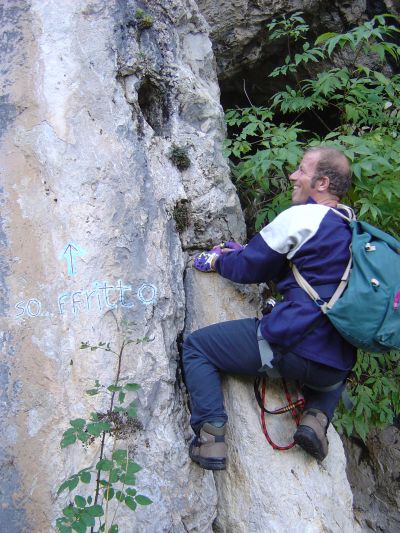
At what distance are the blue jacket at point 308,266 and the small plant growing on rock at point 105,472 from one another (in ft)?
2.32

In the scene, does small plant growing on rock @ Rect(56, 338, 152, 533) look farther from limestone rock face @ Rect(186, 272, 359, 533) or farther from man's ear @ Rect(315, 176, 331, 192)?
man's ear @ Rect(315, 176, 331, 192)

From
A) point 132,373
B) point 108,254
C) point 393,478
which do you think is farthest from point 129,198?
point 393,478

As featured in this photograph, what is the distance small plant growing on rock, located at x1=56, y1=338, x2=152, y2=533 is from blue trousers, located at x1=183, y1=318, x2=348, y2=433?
0.32 meters

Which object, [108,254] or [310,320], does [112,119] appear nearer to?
[108,254]

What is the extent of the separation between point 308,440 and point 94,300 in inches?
52.1

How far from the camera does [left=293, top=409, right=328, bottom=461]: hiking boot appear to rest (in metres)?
2.64

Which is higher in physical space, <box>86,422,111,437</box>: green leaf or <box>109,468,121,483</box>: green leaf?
<box>86,422,111,437</box>: green leaf

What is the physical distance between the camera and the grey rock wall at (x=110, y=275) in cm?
263

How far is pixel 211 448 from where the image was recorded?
2588 mm

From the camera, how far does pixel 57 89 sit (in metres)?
3.13

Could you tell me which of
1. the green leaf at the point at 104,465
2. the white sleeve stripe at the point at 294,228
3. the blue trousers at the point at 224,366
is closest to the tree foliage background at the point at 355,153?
the white sleeve stripe at the point at 294,228

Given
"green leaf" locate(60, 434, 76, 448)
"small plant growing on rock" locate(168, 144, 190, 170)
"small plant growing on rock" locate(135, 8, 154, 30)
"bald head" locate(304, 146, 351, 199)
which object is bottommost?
"green leaf" locate(60, 434, 76, 448)

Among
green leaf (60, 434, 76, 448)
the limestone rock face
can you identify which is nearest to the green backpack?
the limestone rock face

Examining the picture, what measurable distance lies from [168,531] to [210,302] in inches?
50.2
